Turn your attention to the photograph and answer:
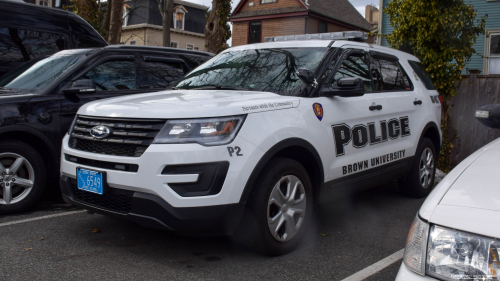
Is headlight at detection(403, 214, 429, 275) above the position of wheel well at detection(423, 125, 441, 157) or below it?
below

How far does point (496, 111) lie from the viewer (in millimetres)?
3162

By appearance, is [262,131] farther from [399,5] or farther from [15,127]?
[399,5]

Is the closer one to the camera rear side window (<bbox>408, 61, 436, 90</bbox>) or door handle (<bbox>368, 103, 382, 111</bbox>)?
door handle (<bbox>368, 103, 382, 111</bbox>)

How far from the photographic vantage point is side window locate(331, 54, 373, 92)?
4672 millimetres

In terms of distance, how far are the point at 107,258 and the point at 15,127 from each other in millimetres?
1968

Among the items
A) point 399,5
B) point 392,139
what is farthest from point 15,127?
point 399,5

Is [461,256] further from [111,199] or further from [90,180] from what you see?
[90,180]

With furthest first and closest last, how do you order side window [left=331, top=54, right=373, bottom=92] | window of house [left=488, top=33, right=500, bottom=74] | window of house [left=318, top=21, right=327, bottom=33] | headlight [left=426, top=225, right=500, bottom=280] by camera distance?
window of house [left=318, top=21, right=327, bottom=33] < window of house [left=488, top=33, right=500, bottom=74] < side window [left=331, top=54, right=373, bottom=92] < headlight [left=426, top=225, right=500, bottom=280]

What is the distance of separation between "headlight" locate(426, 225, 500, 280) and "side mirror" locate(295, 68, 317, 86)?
236cm

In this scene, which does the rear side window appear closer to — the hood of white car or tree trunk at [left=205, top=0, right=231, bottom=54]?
the hood of white car

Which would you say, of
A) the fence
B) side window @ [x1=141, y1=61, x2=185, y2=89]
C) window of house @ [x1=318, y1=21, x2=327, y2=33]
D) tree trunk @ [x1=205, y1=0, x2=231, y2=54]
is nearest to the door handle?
side window @ [x1=141, y1=61, x2=185, y2=89]

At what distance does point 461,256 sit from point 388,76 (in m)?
3.87

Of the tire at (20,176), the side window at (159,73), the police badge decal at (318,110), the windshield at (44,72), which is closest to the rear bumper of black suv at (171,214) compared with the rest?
the police badge decal at (318,110)

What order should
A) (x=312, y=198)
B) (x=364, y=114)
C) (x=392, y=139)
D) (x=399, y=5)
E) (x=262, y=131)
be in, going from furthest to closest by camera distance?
(x=399, y=5)
(x=392, y=139)
(x=364, y=114)
(x=312, y=198)
(x=262, y=131)
